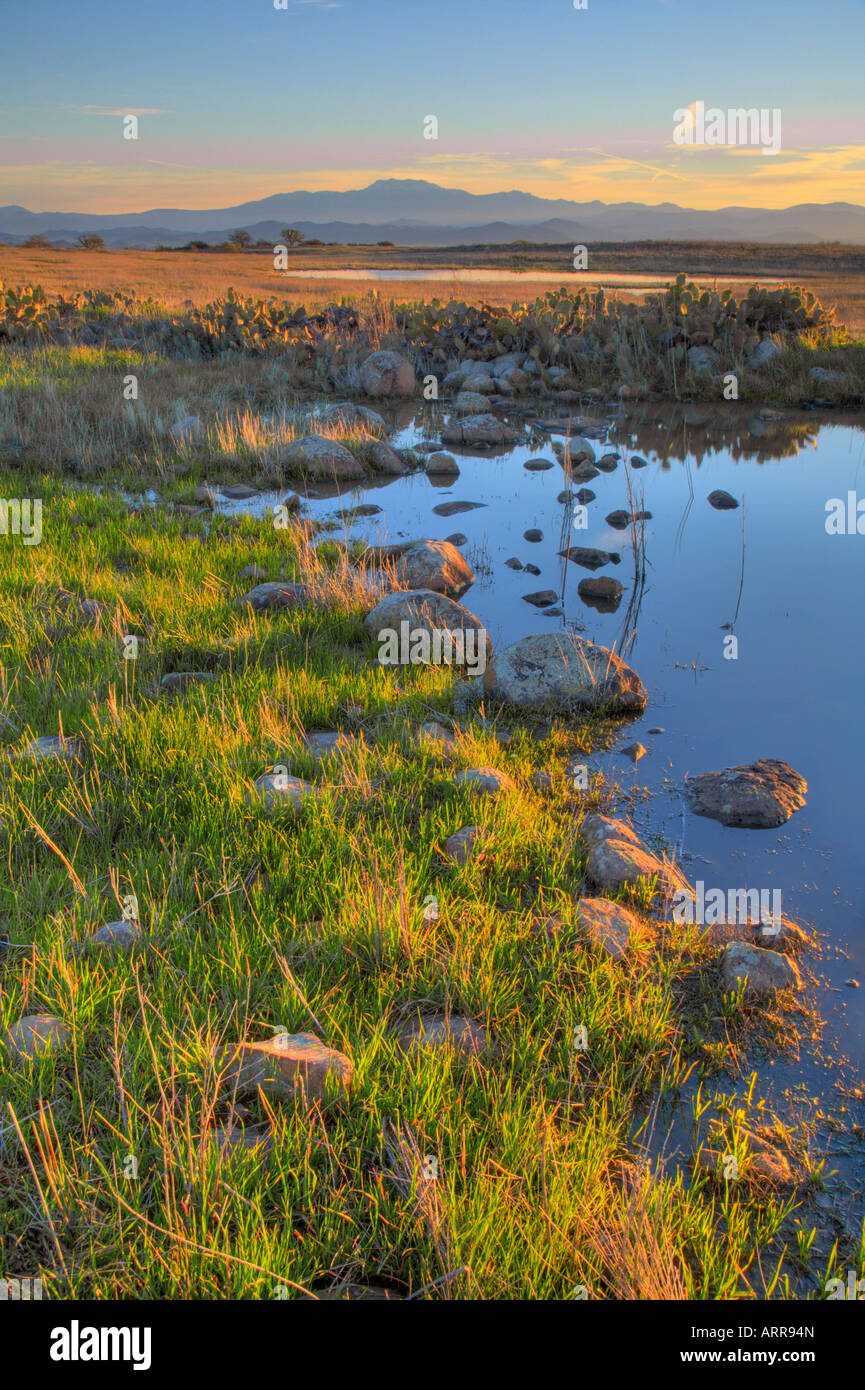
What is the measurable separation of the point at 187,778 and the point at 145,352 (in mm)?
16724

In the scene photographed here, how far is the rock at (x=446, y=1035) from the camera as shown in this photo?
2.71 meters

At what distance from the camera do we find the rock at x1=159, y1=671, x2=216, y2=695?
5203 mm

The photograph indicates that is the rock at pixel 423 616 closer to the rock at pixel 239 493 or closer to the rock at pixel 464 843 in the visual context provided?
the rock at pixel 464 843

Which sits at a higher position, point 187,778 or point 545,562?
point 545,562

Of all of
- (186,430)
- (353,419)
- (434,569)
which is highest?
(353,419)

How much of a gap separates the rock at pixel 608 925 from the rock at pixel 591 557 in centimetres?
537

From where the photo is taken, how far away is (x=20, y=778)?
4035 millimetres

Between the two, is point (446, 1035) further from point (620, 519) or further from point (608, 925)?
point (620, 519)

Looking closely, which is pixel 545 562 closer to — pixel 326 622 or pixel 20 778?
pixel 326 622

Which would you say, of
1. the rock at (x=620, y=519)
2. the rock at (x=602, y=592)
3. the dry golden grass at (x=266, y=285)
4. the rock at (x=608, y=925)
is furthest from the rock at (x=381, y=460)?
the dry golden grass at (x=266, y=285)

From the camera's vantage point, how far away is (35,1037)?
2600 mm

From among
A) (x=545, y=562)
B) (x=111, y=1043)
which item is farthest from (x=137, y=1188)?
(x=545, y=562)

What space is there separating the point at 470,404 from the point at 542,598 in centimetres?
935

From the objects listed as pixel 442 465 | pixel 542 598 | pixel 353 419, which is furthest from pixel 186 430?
pixel 542 598
